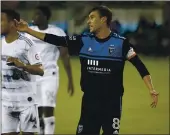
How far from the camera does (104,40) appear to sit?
18.0 ft

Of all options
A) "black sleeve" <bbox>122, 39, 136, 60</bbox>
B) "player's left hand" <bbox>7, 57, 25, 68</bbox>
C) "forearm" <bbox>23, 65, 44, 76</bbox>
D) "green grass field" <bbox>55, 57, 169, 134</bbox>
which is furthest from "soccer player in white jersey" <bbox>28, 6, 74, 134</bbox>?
"black sleeve" <bbox>122, 39, 136, 60</bbox>

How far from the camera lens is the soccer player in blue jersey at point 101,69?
17.9ft

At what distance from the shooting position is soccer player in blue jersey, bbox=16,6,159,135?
545 cm

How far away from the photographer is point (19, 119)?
19.5 feet

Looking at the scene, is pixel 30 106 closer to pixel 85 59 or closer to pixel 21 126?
pixel 21 126

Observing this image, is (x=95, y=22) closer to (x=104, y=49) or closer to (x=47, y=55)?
(x=104, y=49)

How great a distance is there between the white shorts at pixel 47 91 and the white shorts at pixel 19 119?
1.78 m

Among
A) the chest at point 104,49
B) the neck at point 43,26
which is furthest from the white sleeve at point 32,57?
the neck at point 43,26

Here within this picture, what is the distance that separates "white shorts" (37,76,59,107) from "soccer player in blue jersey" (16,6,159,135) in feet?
7.24

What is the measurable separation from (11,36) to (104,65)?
40.0 inches

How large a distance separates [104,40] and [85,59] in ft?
0.76

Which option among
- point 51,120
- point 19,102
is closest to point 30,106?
point 19,102

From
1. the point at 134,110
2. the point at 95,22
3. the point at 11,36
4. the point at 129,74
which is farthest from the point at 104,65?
the point at 129,74

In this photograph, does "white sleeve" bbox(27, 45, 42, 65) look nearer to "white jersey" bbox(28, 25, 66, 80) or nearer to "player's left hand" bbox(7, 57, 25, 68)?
"player's left hand" bbox(7, 57, 25, 68)
